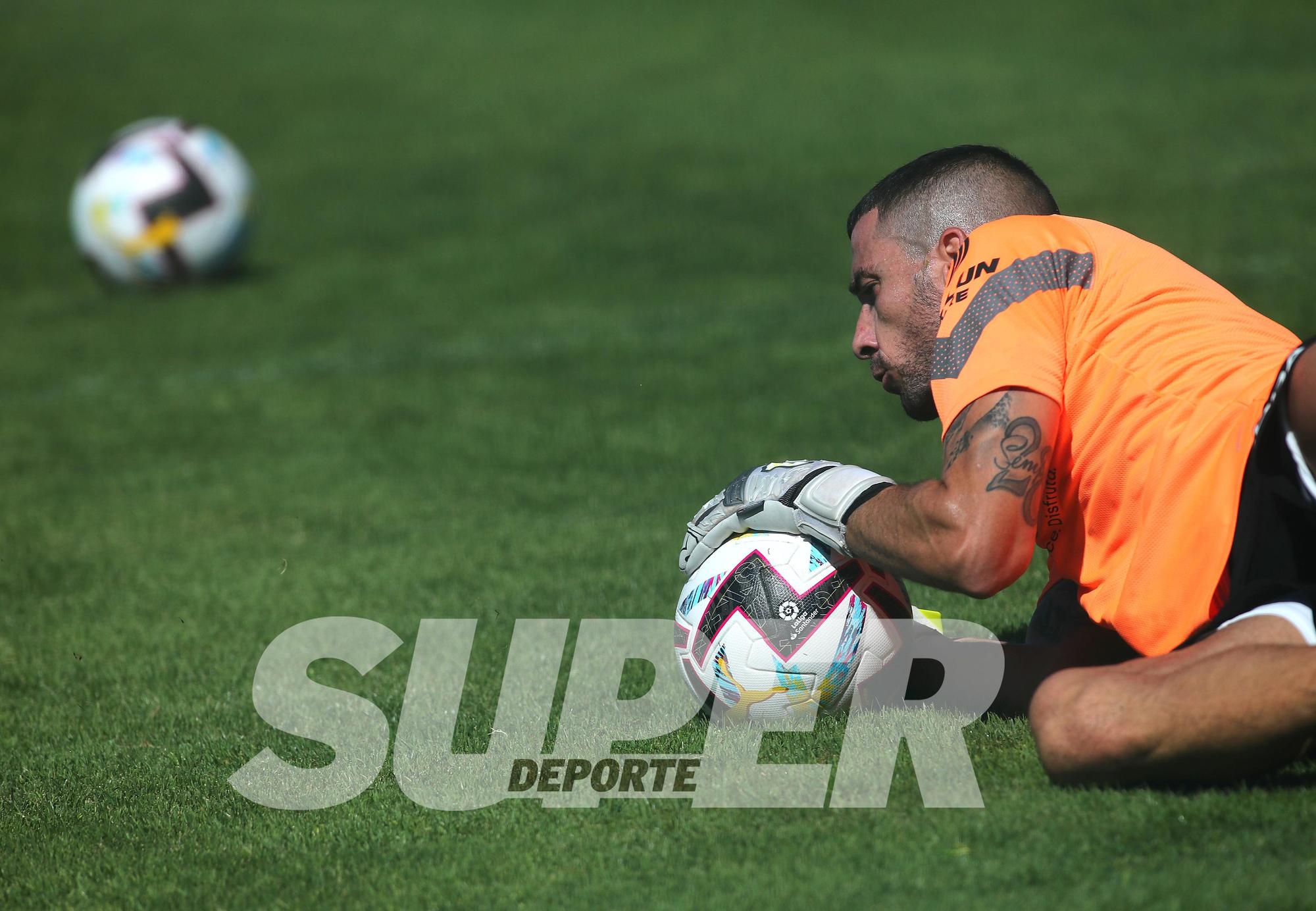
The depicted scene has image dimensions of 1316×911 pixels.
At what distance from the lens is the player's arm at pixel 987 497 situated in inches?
131

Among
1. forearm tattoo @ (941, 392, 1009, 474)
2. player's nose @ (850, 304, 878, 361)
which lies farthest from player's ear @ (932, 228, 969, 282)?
forearm tattoo @ (941, 392, 1009, 474)

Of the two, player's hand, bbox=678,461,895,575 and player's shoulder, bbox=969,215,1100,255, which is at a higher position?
player's shoulder, bbox=969,215,1100,255

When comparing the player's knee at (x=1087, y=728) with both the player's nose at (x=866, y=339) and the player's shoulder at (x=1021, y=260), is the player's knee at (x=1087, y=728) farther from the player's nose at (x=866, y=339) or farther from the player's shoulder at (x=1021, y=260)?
the player's nose at (x=866, y=339)

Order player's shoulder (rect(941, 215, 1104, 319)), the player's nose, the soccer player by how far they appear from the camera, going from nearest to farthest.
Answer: the soccer player → player's shoulder (rect(941, 215, 1104, 319)) → the player's nose

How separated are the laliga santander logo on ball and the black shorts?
0.88m

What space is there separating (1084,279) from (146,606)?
4.30 m

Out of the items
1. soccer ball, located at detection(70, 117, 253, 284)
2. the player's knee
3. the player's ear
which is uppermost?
the player's ear

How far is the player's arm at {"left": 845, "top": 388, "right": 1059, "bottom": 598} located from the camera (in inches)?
131

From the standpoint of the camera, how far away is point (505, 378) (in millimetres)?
9461

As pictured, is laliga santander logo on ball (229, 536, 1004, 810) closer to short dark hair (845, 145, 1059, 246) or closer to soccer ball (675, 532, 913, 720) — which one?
soccer ball (675, 532, 913, 720)

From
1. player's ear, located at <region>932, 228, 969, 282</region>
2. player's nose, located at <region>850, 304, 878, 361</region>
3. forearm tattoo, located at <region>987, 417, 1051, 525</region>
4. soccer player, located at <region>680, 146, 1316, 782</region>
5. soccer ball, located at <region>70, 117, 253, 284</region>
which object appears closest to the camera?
soccer player, located at <region>680, 146, 1316, 782</region>

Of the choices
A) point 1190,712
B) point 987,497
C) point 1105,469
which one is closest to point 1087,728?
point 1190,712

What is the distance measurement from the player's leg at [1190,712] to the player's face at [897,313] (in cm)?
99

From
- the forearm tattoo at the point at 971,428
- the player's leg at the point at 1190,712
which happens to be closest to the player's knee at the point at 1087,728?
the player's leg at the point at 1190,712
